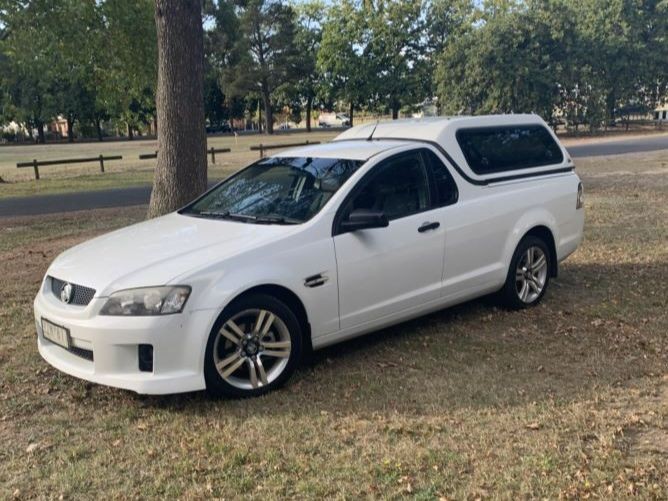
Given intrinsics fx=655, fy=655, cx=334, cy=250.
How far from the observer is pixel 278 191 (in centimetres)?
525

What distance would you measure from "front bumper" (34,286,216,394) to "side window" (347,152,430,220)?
1.54 m

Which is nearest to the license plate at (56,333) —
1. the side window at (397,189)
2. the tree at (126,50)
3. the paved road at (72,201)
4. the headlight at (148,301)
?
the headlight at (148,301)

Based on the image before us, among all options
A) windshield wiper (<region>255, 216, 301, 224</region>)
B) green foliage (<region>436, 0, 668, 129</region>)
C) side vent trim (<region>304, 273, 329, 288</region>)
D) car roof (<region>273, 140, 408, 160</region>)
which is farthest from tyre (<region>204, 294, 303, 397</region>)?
green foliage (<region>436, 0, 668, 129</region>)

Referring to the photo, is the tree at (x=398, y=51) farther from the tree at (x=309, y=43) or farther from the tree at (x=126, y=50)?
the tree at (x=126, y=50)

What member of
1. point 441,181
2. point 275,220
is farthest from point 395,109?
point 275,220

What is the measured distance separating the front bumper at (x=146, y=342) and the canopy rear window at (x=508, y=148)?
9.77 ft

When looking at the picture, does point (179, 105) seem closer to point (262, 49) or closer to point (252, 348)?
point (252, 348)

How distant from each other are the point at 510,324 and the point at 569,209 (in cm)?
153

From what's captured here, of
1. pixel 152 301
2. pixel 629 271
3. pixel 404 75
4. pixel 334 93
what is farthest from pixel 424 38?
pixel 152 301

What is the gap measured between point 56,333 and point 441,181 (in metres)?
3.17

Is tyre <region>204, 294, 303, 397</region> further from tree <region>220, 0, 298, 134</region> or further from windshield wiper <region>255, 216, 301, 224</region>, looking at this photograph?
tree <region>220, 0, 298, 134</region>

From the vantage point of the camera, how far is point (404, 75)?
6444cm

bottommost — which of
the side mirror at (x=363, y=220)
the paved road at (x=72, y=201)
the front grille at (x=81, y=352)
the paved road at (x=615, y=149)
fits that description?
the paved road at (x=72, y=201)

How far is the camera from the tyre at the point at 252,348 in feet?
13.6
